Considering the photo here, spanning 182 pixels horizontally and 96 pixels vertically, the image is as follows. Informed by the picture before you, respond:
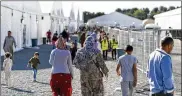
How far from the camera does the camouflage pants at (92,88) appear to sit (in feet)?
22.3

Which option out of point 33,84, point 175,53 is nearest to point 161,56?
point 33,84

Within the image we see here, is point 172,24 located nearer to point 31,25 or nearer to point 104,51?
point 31,25

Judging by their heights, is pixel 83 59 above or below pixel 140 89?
above

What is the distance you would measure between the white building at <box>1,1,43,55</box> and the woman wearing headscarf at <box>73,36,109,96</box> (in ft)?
47.3

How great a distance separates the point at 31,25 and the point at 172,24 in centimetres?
1654

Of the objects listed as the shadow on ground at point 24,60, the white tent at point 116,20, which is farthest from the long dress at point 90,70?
the white tent at point 116,20

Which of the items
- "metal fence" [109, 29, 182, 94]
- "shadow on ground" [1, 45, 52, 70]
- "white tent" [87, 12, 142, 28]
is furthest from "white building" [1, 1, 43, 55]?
"white tent" [87, 12, 142, 28]

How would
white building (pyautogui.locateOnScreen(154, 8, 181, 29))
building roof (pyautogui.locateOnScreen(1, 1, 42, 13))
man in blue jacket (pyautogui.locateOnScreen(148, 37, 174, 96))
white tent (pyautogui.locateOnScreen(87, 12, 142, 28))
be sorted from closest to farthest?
man in blue jacket (pyautogui.locateOnScreen(148, 37, 174, 96)) → building roof (pyautogui.locateOnScreen(1, 1, 42, 13)) → white building (pyautogui.locateOnScreen(154, 8, 181, 29)) → white tent (pyautogui.locateOnScreen(87, 12, 142, 28))

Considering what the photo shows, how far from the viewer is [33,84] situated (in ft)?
36.4

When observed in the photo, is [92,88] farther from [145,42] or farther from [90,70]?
[145,42]

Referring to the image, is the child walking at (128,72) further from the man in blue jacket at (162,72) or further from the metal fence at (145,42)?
the metal fence at (145,42)

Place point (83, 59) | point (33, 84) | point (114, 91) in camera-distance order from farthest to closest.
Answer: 1. point (33, 84)
2. point (114, 91)
3. point (83, 59)

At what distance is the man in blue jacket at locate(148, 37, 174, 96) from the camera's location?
16.1 feet

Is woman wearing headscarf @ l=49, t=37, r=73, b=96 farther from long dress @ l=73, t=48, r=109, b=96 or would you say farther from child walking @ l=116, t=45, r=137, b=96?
child walking @ l=116, t=45, r=137, b=96
